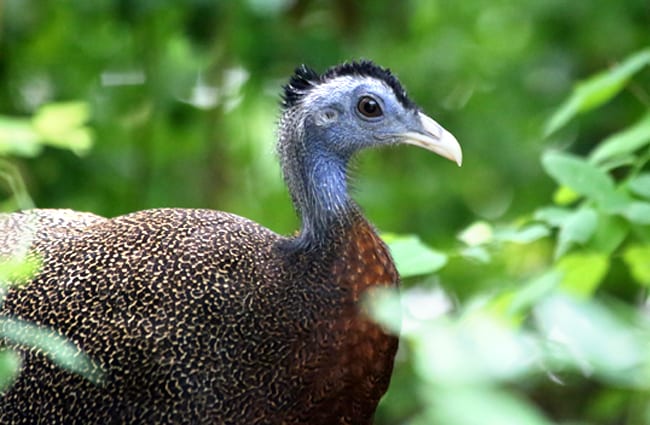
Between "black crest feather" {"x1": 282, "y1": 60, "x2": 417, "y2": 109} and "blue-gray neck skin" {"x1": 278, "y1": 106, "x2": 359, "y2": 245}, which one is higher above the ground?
"black crest feather" {"x1": 282, "y1": 60, "x2": 417, "y2": 109}

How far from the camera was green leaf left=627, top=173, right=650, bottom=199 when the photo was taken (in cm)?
344

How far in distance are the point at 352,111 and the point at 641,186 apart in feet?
3.53

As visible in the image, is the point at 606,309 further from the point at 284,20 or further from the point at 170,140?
the point at 170,140

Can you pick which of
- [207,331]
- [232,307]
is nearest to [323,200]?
[232,307]

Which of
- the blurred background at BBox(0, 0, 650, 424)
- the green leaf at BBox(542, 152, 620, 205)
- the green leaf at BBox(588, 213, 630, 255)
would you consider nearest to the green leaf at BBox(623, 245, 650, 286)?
the green leaf at BBox(588, 213, 630, 255)

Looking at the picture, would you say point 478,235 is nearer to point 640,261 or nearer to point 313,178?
point 640,261

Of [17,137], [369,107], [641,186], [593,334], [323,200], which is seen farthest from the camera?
[369,107]

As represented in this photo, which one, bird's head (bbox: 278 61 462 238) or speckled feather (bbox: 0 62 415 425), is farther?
bird's head (bbox: 278 61 462 238)

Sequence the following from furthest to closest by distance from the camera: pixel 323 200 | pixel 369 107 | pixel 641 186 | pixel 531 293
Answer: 1. pixel 369 107
2. pixel 323 200
3. pixel 641 186
4. pixel 531 293

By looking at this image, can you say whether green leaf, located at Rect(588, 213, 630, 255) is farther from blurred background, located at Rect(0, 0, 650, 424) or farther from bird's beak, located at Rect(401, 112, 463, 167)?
blurred background, located at Rect(0, 0, 650, 424)

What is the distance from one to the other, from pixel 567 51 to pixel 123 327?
200 inches

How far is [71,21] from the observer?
7.70 metres

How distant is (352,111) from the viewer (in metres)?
4.08

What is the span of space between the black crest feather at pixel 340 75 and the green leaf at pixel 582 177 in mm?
833
